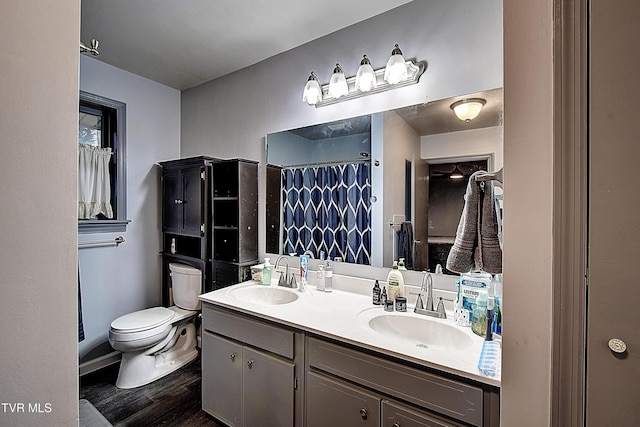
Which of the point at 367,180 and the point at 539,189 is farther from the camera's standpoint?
the point at 367,180

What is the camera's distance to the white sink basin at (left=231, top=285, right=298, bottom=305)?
185 cm

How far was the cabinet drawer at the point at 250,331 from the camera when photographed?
54.2 inches

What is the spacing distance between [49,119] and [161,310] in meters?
2.24

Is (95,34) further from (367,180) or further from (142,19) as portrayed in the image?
(367,180)

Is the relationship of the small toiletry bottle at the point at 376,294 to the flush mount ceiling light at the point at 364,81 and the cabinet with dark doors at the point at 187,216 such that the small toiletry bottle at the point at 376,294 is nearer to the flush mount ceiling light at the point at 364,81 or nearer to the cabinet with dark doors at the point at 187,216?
the flush mount ceiling light at the point at 364,81

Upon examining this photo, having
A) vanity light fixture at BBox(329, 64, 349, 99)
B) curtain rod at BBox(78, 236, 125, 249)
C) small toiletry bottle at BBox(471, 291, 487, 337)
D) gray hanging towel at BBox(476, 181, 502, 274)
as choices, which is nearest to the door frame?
gray hanging towel at BBox(476, 181, 502, 274)

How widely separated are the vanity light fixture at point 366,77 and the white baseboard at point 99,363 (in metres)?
2.84

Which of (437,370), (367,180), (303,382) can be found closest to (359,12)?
(367,180)

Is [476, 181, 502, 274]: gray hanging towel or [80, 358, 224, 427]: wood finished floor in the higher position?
[476, 181, 502, 274]: gray hanging towel

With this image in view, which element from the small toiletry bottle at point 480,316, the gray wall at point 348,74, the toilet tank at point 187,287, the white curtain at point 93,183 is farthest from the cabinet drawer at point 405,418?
the white curtain at point 93,183

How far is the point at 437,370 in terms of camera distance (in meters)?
1.00

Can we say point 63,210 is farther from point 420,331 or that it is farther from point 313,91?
point 313,91

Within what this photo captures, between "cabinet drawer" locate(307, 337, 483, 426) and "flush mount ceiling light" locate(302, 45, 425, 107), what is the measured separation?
1.39 metres

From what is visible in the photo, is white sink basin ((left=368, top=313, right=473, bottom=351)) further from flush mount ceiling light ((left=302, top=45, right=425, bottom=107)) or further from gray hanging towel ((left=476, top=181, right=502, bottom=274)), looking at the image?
flush mount ceiling light ((left=302, top=45, right=425, bottom=107))
